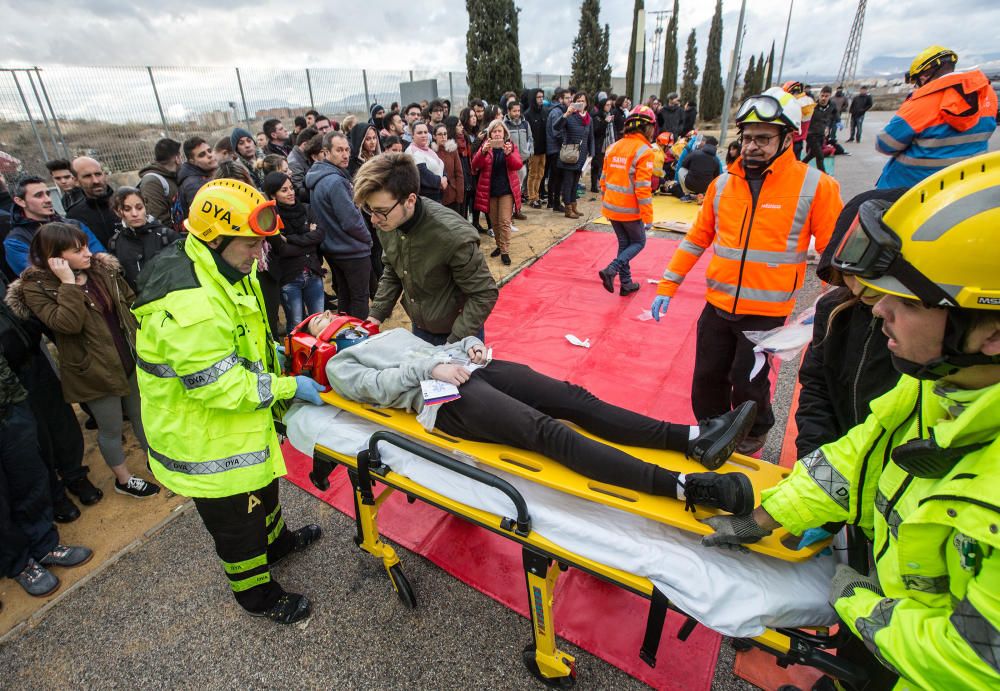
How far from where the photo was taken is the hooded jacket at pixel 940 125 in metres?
3.71

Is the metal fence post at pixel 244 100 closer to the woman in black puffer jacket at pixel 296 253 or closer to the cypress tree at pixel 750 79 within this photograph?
the woman in black puffer jacket at pixel 296 253

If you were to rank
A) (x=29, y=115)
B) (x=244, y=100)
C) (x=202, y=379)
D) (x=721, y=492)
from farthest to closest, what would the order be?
(x=244, y=100)
(x=29, y=115)
(x=202, y=379)
(x=721, y=492)

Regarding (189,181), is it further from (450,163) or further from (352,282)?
(450,163)

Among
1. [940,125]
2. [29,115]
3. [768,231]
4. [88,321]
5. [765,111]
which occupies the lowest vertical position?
[88,321]

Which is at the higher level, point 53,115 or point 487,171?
point 53,115

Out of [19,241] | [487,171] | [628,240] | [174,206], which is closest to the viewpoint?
[19,241]

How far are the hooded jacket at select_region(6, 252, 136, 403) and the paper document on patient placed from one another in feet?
7.03

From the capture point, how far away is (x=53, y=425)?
311 centimetres

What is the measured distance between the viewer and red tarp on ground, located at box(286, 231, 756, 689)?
90.1 inches

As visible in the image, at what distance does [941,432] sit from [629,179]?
16.0 ft

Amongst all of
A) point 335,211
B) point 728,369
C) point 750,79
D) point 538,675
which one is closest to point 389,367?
point 538,675

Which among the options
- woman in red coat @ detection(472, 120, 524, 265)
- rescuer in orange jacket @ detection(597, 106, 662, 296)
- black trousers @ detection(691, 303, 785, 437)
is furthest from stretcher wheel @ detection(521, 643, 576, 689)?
woman in red coat @ detection(472, 120, 524, 265)

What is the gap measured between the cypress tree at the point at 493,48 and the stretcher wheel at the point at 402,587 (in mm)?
18140

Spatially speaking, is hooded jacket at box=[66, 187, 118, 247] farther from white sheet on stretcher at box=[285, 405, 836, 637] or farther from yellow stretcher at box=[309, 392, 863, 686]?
white sheet on stretcher at box=[285, 405, 836, 637]
